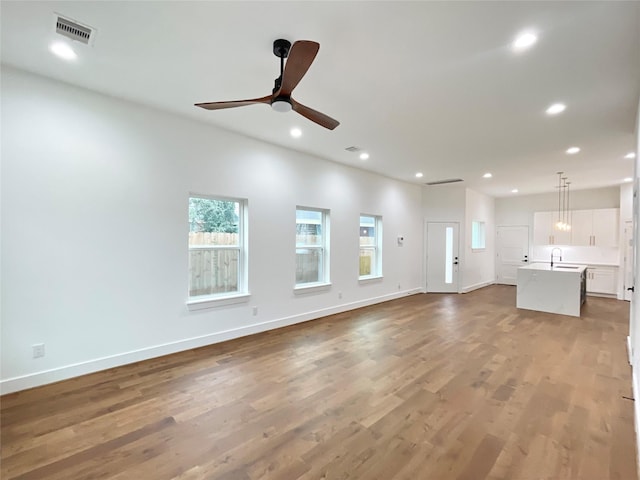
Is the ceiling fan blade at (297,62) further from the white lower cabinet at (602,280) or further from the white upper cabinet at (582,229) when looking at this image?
the white lower cabinet at (602,280)

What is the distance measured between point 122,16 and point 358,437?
3.45 m

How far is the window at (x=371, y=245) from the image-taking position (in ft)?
22.2

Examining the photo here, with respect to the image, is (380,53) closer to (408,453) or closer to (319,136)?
(319,136)

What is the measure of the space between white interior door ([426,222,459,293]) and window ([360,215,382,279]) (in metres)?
2.06

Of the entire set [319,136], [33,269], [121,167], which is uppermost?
[319,136]

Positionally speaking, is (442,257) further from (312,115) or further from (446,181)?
(312,115)

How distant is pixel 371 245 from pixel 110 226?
5050mm

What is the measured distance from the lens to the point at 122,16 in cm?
209

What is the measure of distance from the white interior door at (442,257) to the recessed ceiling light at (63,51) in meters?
7.79

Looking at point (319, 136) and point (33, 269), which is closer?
point (33, 269)

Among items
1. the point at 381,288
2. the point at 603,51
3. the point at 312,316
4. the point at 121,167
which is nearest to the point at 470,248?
the point at 381,288

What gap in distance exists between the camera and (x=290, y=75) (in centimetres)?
203

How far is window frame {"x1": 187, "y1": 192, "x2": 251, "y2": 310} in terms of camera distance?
4.07 meters

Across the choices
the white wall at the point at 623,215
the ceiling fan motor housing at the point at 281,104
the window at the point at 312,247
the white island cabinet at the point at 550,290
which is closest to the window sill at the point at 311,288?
the window at the point at 312,247
